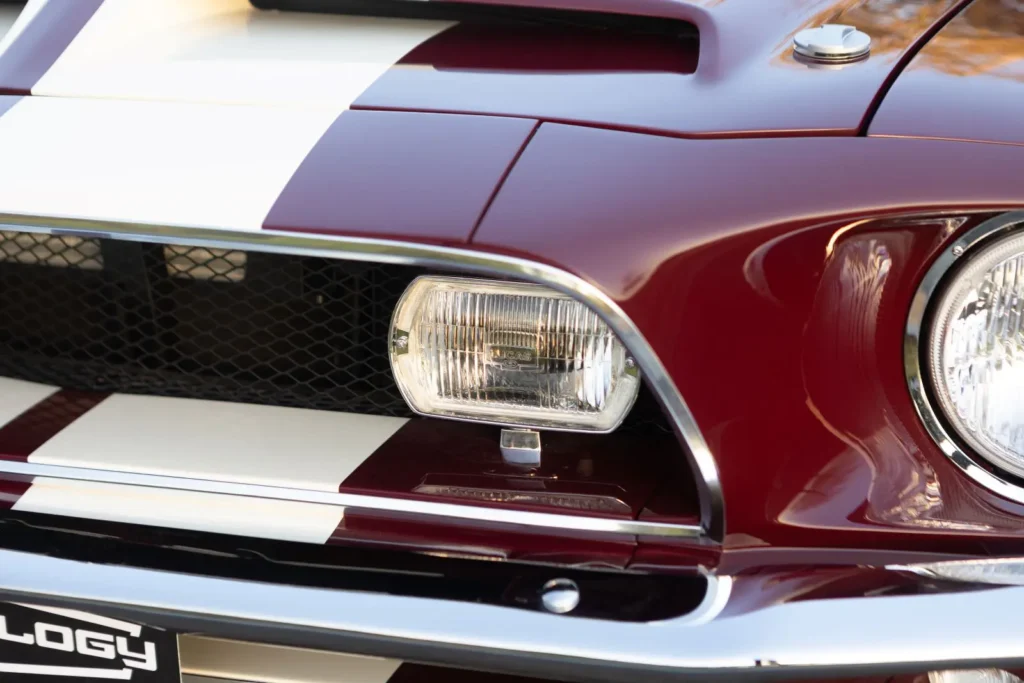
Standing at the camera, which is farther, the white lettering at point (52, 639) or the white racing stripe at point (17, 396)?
the white racing stripe at point (17, 396)

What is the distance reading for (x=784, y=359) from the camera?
975 mm

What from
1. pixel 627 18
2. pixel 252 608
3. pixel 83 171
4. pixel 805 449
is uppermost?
pixel 627 18

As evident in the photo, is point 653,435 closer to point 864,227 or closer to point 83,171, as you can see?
point 864,227

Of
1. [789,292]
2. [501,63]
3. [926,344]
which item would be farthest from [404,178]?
[926,344]

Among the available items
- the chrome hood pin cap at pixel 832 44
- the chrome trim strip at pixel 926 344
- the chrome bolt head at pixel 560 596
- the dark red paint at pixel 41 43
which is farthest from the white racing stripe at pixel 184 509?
the chrome hood pin cap at pixel 832 44

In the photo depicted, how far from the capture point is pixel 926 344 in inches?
Result: 38.6

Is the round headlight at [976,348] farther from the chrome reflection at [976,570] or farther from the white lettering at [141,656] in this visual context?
the white lettering at [141,656]

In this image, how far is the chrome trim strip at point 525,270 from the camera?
966mm

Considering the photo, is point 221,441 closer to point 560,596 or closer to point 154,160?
point 154,160

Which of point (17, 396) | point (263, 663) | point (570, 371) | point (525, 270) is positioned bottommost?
point (263, 663)

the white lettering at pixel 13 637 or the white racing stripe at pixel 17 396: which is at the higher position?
the white racing stripe at pixel 17 396

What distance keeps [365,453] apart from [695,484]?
339 mm

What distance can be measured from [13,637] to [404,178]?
1.94ft

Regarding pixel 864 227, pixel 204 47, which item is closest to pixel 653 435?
pixel 864 227
